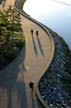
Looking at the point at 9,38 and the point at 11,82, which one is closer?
the point at 11,82

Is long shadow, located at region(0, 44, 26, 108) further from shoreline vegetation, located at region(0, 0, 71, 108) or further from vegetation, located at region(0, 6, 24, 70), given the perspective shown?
shoreline vegetation, located at region(0, 0, 71, 108)

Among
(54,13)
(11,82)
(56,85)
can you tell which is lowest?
(56,85)

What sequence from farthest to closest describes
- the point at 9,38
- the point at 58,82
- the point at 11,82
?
the point at 9,38 → the point at 58,82 → the point at 11,82

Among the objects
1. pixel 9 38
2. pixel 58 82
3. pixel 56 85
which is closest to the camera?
pixel 56 85

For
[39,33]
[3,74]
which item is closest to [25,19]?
[39,33]

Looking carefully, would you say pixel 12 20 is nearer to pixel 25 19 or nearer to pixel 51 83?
pixel 25 19

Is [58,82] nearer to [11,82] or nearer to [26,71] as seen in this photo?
[26,71]

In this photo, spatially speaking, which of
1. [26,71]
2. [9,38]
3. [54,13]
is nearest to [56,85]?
[26,71]

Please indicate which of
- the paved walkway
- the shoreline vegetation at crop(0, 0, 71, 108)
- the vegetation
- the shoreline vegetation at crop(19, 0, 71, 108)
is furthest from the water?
the shoreline vegetation at crop(19, 0, 71, 108)
